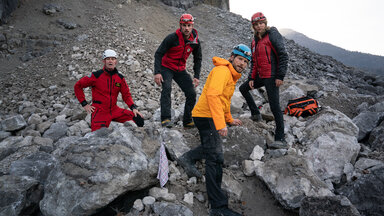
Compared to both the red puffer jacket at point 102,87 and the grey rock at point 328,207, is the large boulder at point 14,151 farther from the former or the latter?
the grey rock at point 328,207

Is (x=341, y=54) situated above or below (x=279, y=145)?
above

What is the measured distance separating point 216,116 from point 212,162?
0.70 m

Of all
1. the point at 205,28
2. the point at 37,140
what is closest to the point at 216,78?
the point at 37,140

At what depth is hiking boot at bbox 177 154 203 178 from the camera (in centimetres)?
357

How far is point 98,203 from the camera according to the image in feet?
8.29

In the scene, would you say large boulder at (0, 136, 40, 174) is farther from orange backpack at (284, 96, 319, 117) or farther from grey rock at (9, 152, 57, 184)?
orange backpack at (284, 96, 319, 117)

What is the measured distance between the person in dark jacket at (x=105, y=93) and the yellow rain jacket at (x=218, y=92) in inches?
74.5

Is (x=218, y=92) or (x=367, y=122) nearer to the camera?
(x=218, y=92)

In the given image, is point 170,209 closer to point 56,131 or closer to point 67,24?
point 56,131

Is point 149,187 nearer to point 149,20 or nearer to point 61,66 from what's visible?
point 61,66

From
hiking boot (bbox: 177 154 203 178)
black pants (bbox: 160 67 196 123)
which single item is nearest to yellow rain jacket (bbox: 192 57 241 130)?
hiking boot (bbox: 177 154 203 178)

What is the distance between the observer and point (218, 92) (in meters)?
2.92

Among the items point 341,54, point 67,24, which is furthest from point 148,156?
point 341,54

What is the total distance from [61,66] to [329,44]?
176 feet
